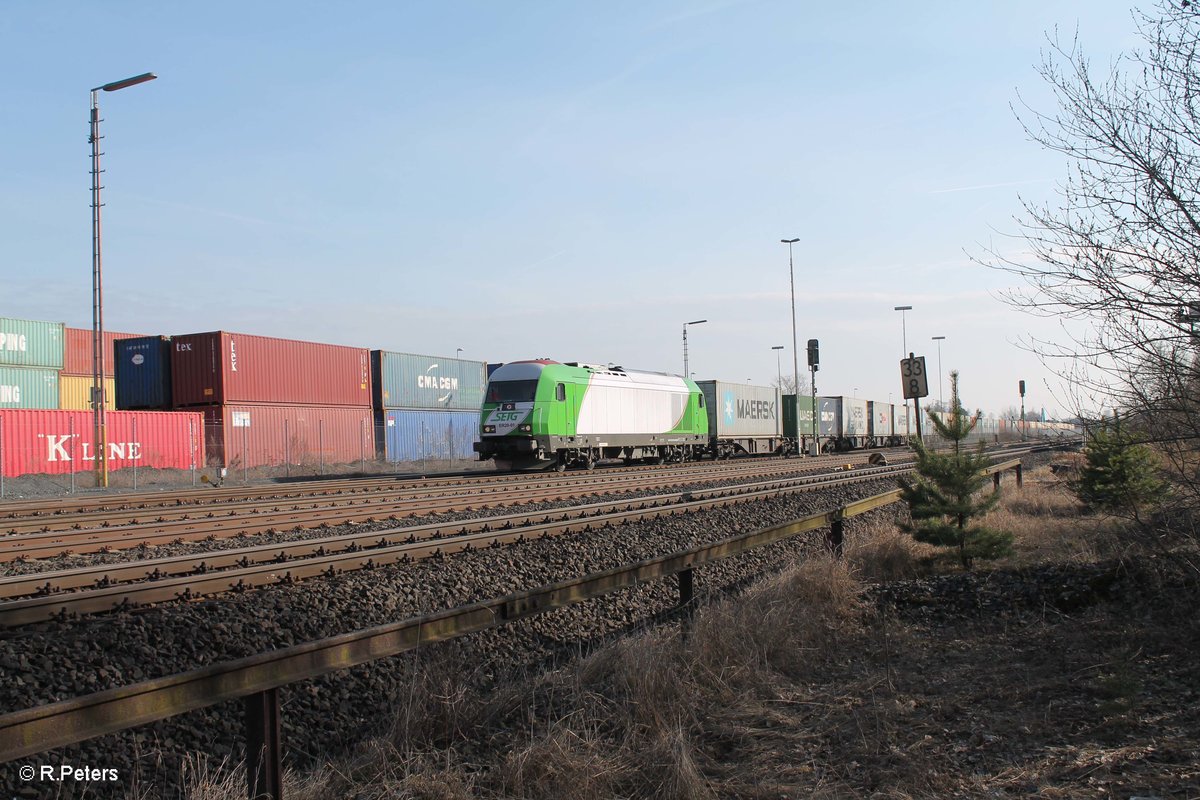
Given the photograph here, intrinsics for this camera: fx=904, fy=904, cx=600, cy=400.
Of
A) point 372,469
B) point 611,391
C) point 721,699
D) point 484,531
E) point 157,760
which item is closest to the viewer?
point 157,760

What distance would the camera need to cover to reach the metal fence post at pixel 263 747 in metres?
3.52

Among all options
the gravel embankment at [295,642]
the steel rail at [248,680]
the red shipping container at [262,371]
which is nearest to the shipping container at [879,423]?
the red shipping container at [262,371]

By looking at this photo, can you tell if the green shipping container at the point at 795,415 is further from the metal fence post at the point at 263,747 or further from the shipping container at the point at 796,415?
the metal fence post at the point at 263,747

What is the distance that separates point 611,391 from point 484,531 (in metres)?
18.7

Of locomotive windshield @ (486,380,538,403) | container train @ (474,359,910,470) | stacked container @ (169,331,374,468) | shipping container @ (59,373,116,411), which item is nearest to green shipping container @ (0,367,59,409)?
shipping container @ (59,373,116,411)

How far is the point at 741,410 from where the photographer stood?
40.6 metres

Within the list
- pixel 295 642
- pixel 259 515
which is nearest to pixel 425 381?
pixel 259 515

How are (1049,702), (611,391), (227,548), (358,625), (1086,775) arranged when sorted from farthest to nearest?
(611,391) → (227,548) → (358,625) → (1049,702) → (1086,775)

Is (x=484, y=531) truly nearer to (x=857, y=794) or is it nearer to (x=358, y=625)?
(x=358, y=625)

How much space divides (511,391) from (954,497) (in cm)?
1725

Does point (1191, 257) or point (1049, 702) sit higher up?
point (1191, 257)

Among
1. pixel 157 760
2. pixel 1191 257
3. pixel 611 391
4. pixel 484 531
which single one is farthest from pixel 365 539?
pixel 611 391

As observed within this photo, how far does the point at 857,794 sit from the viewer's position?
149 inches

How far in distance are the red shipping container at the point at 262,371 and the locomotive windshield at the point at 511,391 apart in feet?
44.6
